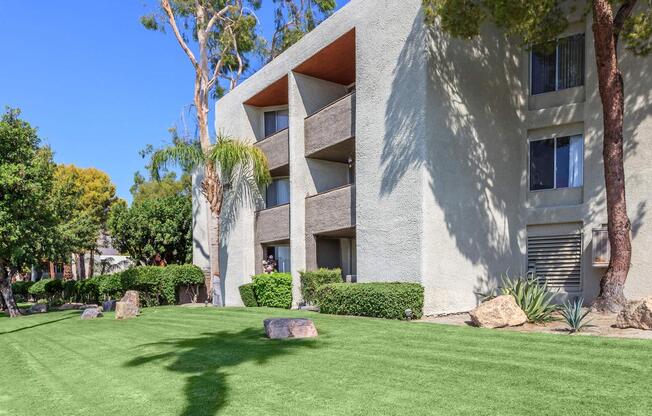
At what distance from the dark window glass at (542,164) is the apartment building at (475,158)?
3 cm

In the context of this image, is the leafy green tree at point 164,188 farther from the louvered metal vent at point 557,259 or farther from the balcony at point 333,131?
the louvered metal vent at point 557,259

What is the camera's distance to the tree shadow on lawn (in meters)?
5.86

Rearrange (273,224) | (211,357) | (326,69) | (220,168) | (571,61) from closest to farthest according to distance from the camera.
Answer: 1. (211,357)
2. (571,61)
3. (326,69)
4. (273,224)
5. (220,168)

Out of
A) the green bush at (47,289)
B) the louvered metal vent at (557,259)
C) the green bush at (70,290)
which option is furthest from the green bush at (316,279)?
the green bush at (47,289)

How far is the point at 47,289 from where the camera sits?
3438 centimetres

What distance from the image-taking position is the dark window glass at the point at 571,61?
1428 cm

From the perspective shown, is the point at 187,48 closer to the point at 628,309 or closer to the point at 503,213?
the point at 503,213

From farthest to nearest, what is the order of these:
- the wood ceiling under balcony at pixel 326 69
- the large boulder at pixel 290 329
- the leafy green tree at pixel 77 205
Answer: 1. the leafy green tree at pixel 77 205
2. the wood ceiling under balcony at pixel 326 69
3. the large boulder at pixel 290 329

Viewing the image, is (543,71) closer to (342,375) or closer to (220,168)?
(342,375)

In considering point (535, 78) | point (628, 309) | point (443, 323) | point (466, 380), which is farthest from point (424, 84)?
point (466, 380)

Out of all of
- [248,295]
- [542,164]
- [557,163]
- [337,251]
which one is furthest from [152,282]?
[557,163]

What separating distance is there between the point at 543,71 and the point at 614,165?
5.08 meters

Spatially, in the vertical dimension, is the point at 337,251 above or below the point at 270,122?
below

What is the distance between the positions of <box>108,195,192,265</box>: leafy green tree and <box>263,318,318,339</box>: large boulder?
20.9 meters
